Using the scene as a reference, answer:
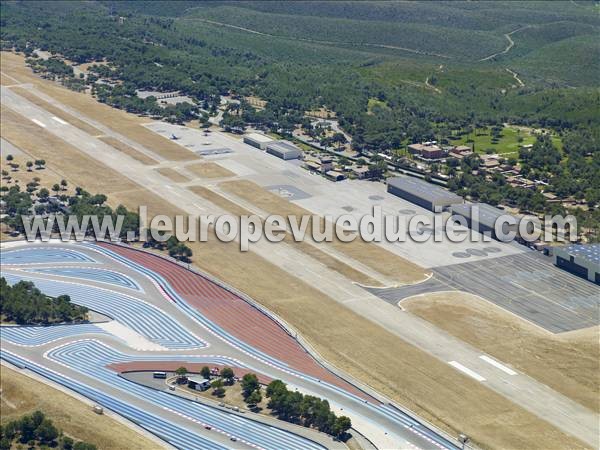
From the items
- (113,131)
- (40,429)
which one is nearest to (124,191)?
(113,131)

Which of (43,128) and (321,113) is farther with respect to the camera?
(321,113)

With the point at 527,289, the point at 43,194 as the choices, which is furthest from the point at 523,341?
the point at 43,194

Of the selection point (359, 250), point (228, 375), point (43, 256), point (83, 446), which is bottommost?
point (83, 446)

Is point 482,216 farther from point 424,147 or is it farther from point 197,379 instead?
point 197,379

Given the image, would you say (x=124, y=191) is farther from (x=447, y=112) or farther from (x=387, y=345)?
(x=447, y=112)

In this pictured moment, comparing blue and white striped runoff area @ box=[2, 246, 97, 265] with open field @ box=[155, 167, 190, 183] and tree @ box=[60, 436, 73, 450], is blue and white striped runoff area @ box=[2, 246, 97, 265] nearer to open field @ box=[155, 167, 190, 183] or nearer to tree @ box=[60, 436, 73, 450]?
open field @ box=[155, 167, 190, 183]

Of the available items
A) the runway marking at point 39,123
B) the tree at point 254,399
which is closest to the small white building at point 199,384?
the tree at point 254,399
